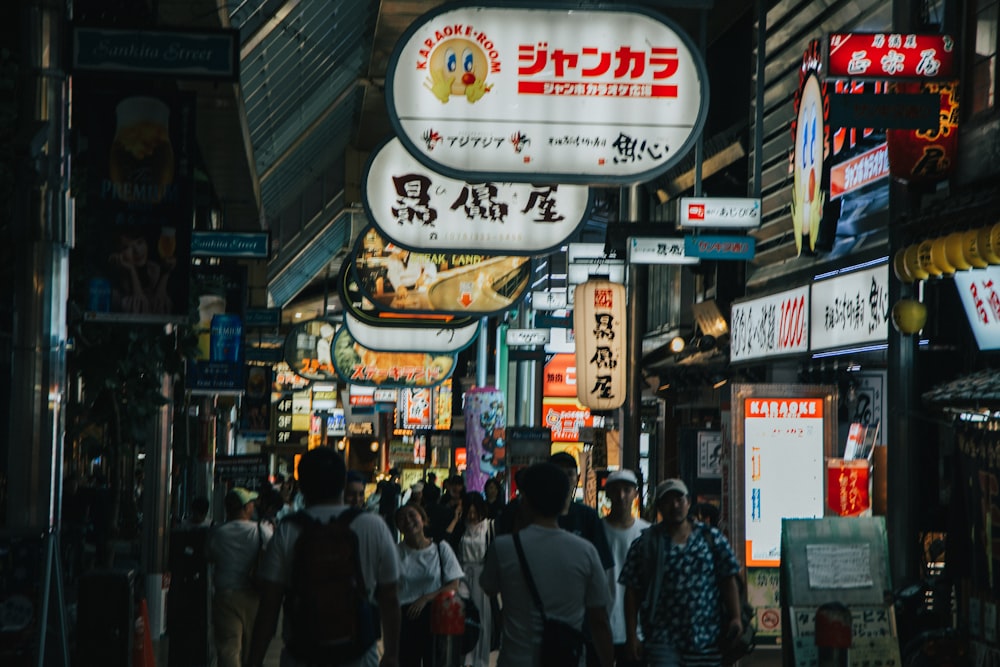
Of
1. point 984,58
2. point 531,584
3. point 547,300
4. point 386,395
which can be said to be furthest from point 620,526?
point 386,395

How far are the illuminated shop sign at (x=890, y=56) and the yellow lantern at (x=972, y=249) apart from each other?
5.19 ft

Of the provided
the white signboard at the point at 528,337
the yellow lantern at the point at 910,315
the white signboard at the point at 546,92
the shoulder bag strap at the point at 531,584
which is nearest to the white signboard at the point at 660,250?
the yellow lantern at the point at 910,315

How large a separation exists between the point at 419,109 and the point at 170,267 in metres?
2.26

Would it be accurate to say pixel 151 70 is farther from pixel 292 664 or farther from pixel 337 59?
pixel 337 59

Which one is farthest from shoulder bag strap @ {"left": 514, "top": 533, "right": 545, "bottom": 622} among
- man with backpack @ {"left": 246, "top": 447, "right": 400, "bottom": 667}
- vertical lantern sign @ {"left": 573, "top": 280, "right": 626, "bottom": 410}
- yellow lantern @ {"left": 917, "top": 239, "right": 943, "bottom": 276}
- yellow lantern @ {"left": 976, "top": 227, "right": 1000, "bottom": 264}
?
vertical lantern sign @ {"left": 573, "top": 280, "right": 626, "bottom": 410}

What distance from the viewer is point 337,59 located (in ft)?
59.3

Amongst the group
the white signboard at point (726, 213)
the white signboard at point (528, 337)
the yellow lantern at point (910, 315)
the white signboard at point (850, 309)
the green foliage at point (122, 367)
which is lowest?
the green foliage at point (122, 367)

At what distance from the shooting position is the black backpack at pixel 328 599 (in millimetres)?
5398

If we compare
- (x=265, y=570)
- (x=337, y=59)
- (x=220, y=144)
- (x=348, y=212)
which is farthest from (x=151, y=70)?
(x=348, y=212)

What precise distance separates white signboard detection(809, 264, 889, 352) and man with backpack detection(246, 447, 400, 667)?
6621 mm

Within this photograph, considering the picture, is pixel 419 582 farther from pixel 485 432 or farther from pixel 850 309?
pixel 485 432

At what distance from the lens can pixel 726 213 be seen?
14.7m

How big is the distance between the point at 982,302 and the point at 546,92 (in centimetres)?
401

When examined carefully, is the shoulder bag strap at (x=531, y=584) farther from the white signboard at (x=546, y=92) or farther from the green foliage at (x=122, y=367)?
the green foliage at (x=122, y=367)
